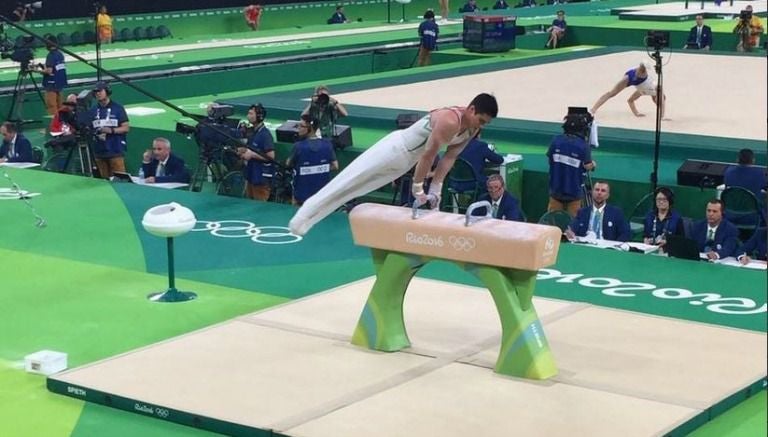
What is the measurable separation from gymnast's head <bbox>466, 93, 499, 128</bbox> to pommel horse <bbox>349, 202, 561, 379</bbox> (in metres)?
0.56

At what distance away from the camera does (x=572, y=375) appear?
Answer: 8500 millimetres

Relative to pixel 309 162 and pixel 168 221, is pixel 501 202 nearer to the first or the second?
pixel 309 162

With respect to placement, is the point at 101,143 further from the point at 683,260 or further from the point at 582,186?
the point at 683,260

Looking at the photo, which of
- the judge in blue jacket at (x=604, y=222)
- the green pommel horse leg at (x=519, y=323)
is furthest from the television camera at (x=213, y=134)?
the green pommel horse leg at (x=519, y=323)

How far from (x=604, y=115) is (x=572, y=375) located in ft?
34.7

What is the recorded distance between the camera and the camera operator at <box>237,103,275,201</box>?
14102 millimetres

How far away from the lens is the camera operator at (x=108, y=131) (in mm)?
15578

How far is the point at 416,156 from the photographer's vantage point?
352 inches

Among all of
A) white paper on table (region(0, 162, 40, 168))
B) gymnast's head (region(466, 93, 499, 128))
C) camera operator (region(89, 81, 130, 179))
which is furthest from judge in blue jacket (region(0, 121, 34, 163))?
gymnast's head (region(466, 93, 499, 128))

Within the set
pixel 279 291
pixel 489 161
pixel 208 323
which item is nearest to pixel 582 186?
pixel 489 161

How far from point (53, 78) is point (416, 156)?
12689 mm

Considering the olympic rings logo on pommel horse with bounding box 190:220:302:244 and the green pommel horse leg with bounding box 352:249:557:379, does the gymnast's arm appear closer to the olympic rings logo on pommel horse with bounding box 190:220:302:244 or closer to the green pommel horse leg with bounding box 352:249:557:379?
the green pommel horse leg with bounding box 352:249:557:379

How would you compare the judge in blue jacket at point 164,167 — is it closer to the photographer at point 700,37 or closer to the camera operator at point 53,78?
the camera operator at point 53,78

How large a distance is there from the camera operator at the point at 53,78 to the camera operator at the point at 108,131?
4.22m
